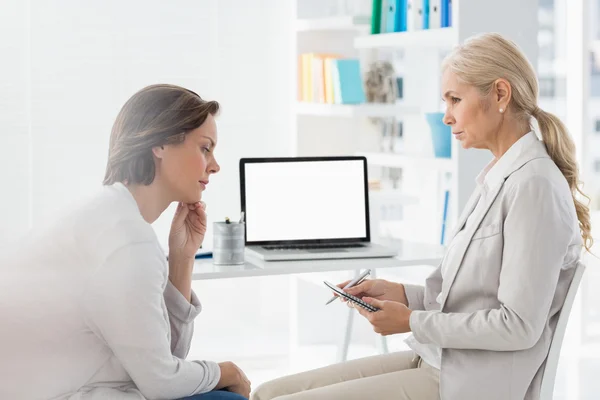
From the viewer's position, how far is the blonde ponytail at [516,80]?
1.97 metres

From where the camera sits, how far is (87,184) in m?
4.26

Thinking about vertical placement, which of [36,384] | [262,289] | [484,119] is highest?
[484,119]

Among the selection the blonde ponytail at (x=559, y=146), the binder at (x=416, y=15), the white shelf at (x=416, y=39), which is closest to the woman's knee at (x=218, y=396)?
the blonde ponytail at (x=559, y=146)

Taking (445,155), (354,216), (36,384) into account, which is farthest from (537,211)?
(445,155)

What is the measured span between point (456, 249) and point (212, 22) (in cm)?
271

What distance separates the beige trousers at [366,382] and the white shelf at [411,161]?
1333mm

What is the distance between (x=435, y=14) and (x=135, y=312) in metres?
2.33

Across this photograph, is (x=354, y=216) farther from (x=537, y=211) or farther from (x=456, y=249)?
(x=537, y=211)

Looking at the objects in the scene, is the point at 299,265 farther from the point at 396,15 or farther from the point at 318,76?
the point at 318,76

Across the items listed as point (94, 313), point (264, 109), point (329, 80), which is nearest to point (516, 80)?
point (94, 313)

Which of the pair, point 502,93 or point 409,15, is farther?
point 409,15

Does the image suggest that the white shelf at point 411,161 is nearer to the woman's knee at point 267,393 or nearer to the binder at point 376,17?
the binder at point 376,17

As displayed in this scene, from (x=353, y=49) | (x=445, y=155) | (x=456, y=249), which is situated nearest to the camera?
(x=456, y=249)

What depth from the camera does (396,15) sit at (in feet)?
12.7
